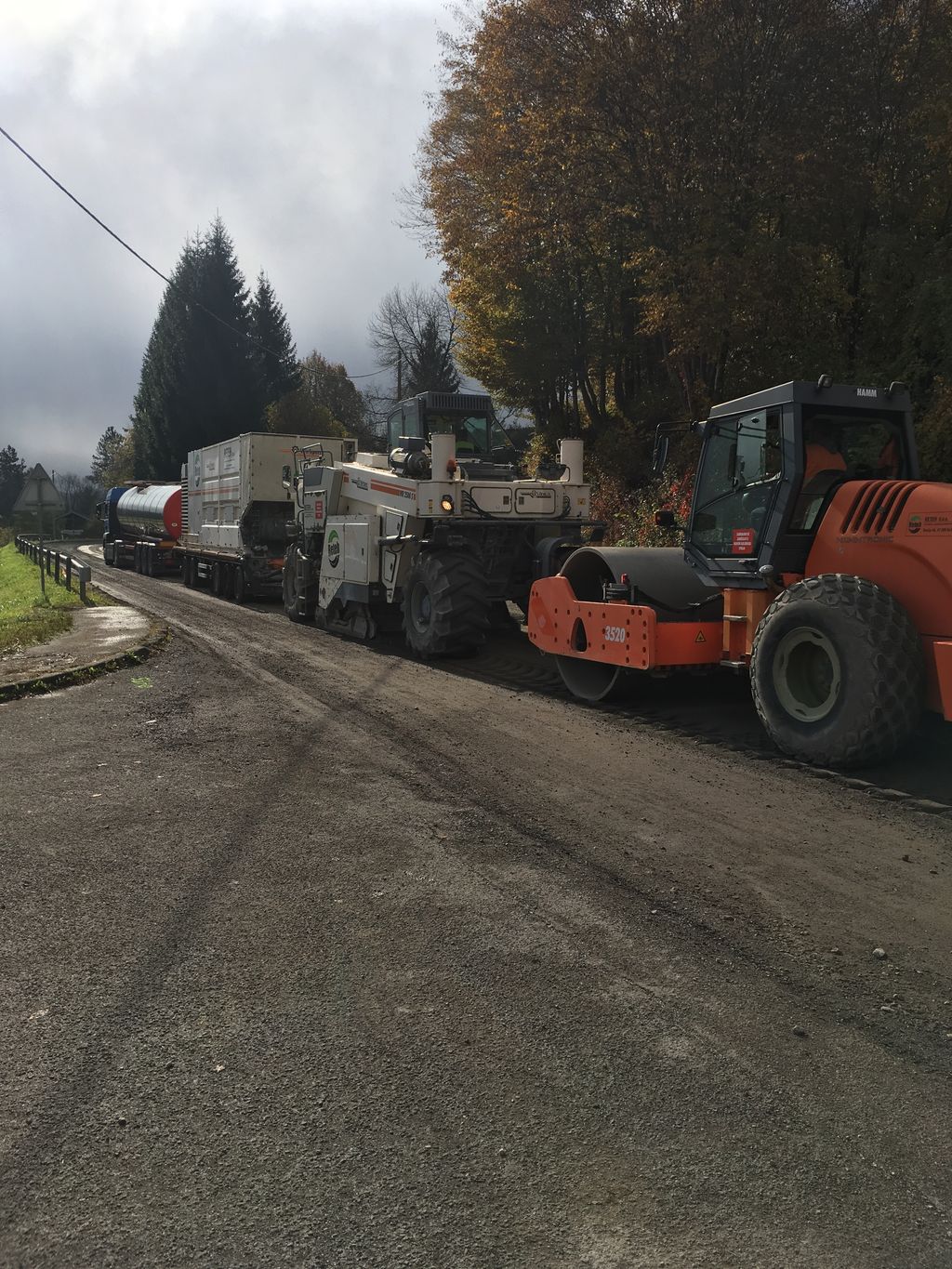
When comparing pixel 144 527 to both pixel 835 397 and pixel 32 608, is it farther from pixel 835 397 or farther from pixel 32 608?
Result: pixel 835 397

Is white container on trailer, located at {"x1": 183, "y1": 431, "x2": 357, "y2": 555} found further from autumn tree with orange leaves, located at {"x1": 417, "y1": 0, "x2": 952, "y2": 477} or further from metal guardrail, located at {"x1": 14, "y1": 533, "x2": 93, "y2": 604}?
autumn tree with orange leaves, located at {"x1": 417, "y1": 0, "x2": 952, "y2": 477}

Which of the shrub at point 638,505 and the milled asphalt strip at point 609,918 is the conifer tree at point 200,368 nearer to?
the shrub at point 638,505

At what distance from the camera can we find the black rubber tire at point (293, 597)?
1652cm

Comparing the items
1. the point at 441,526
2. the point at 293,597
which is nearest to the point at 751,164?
the point at 441,526

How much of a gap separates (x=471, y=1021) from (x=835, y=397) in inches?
236

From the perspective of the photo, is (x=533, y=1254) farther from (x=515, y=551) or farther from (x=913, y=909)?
(x=515, y=551)

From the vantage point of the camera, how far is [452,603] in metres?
11.9

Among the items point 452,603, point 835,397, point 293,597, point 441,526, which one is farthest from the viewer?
point 293,597

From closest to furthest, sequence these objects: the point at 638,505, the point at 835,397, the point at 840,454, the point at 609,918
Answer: the point at 609,918
the point at 835,397
the point at 840,454
the point at 638,505

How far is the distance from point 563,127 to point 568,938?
1684 centimetres

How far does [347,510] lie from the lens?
14.6 meters

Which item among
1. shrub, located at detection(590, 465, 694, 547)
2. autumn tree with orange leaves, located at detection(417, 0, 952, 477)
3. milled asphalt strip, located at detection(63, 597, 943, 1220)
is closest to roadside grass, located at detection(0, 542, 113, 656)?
milled asphalt strip, located at detection(63, 597, 943, 1220)

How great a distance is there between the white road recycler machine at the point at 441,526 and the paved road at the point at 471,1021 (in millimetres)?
5459

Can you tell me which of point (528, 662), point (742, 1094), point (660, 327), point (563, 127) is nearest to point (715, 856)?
point (742, 1094)
